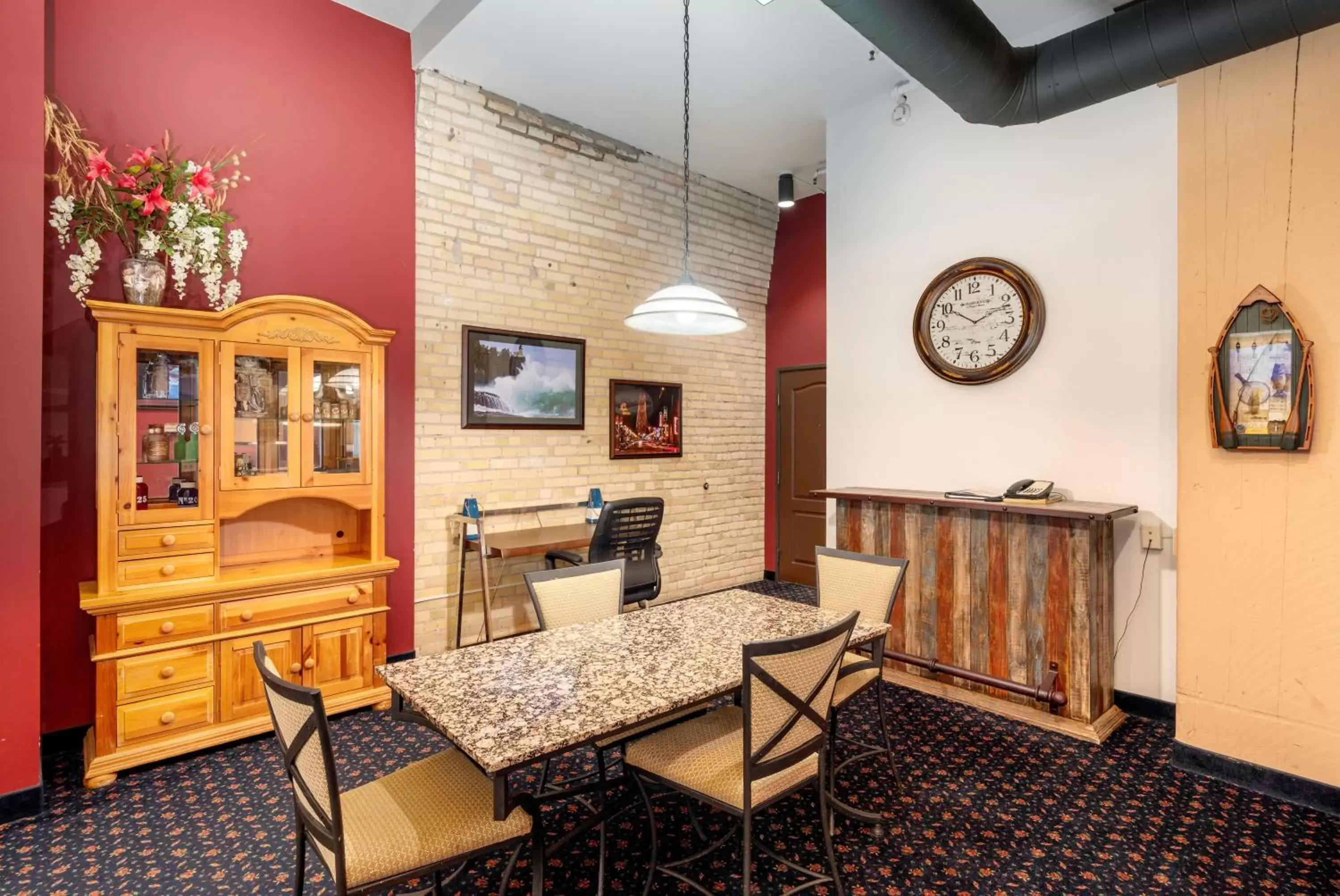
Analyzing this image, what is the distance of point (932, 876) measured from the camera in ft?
7.43

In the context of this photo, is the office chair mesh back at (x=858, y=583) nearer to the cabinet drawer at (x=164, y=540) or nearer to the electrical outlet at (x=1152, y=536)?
the electrical outlet at (x=1152, y=536)

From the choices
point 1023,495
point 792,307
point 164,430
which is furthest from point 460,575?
point 792,307

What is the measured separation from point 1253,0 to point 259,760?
17.4 feet

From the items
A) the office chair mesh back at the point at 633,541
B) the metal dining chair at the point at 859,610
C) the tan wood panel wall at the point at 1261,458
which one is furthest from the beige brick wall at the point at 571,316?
the tan wood panel wall at the point at 1261,458

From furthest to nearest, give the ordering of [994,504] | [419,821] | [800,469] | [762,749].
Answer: [800,469], [994,504], [762,749], [419,821]

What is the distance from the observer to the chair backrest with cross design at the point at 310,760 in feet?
4.97

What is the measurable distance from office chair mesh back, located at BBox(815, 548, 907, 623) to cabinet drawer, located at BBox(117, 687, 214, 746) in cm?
299

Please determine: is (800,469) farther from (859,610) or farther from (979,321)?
(859,610)

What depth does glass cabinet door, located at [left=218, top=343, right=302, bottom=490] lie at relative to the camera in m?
3.21

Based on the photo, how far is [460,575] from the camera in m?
4.46

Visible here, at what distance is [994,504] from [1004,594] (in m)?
0.52

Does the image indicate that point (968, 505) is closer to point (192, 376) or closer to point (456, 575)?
point (456, 575)

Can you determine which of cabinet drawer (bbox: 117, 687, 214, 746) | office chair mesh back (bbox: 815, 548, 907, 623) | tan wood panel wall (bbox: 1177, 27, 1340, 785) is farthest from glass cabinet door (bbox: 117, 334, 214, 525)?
tan wood panel wall (bbox: 1177, 27, 1340, 785)

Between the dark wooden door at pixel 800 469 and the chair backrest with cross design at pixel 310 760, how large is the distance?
16.7 feet
